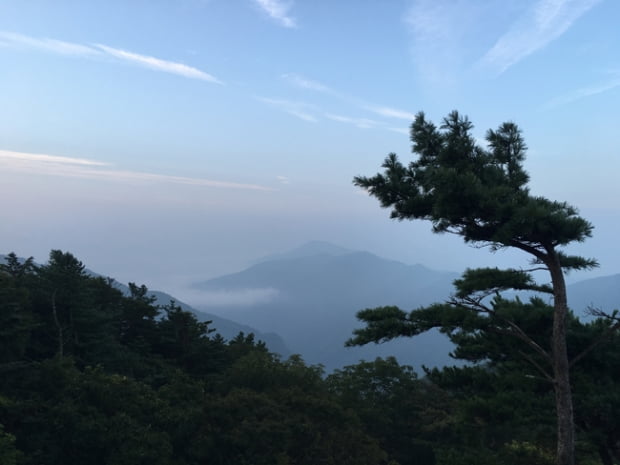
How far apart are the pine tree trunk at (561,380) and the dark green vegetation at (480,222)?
2 centimetres

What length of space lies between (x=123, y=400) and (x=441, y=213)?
53.1 feet

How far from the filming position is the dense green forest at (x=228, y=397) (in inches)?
404

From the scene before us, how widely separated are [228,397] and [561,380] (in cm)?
1510

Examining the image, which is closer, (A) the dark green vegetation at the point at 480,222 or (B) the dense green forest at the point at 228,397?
(A) the dark green vegetation at the point at 480,222

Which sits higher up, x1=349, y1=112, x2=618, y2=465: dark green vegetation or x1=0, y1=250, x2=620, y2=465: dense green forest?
x1=349, y1=112, x2=618, y2=465: dark green vegetation

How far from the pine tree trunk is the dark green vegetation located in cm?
2

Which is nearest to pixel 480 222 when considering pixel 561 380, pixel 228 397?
pixel 561 380

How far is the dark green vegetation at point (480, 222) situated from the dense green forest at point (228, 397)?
0.69m

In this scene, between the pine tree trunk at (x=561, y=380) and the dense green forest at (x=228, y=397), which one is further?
the dense green forest at (x=228, y=397)

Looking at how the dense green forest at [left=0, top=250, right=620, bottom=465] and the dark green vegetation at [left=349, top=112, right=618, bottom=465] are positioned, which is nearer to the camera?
the dark green vegetation at [left=349, top=112, right=618, bottom=465]

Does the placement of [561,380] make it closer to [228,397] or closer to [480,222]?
[480,222]

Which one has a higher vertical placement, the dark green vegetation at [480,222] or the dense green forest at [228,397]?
the dark green vegetation at [480,222]

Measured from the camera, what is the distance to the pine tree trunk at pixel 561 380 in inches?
313

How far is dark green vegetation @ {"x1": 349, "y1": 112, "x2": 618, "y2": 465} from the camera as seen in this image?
24.6ft
